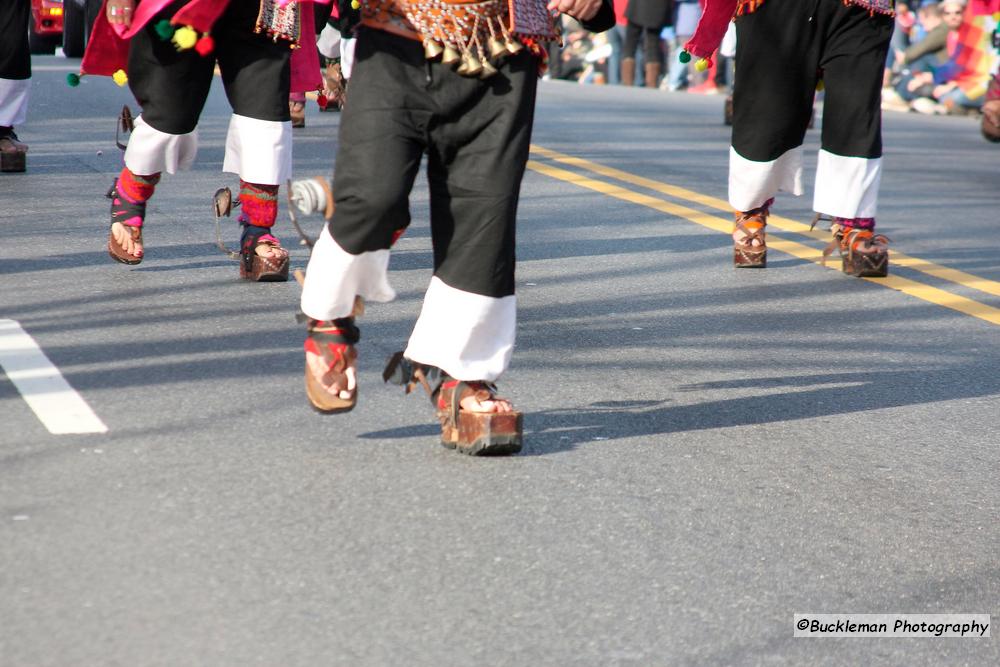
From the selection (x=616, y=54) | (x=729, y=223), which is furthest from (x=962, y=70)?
(x=729, y=223)

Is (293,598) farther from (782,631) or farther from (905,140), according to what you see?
(905,140)

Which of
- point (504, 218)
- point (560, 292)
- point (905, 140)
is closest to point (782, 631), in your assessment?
point (504, 218)

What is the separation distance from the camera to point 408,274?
7133 millimetres

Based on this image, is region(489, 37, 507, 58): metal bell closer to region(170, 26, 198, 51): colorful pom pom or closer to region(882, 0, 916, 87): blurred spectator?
region(170, 26, 198, 51): colorful pom pom

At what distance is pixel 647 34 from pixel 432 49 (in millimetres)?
18930

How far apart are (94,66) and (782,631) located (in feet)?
14.0

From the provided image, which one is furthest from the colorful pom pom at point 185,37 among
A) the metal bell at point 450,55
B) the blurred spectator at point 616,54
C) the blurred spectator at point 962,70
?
the blurred spectator at point 616,54

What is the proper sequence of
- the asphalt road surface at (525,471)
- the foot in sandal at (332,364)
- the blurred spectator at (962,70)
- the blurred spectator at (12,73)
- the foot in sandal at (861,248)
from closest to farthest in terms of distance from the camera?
1. the asphalt road surface at (525,471)
2. the foot in sandal at (332,364)
3. the foot in sandal at (861,248)
4. the blurred spectator at (12,73)
5. the blurred spectator at (962,70)

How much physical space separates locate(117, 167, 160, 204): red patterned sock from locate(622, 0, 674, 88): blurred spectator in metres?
15.9

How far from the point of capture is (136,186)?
682 centimetres

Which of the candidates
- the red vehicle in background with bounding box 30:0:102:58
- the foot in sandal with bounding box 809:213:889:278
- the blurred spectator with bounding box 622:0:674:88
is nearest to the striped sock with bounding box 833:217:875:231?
the foot in sandal with bounding box 809:213:889:278

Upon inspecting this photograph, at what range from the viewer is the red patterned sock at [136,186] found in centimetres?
681

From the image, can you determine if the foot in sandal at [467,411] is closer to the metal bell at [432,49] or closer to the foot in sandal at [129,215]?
the metal bell at [432,49]

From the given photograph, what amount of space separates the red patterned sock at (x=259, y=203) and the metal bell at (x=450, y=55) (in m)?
2.54
